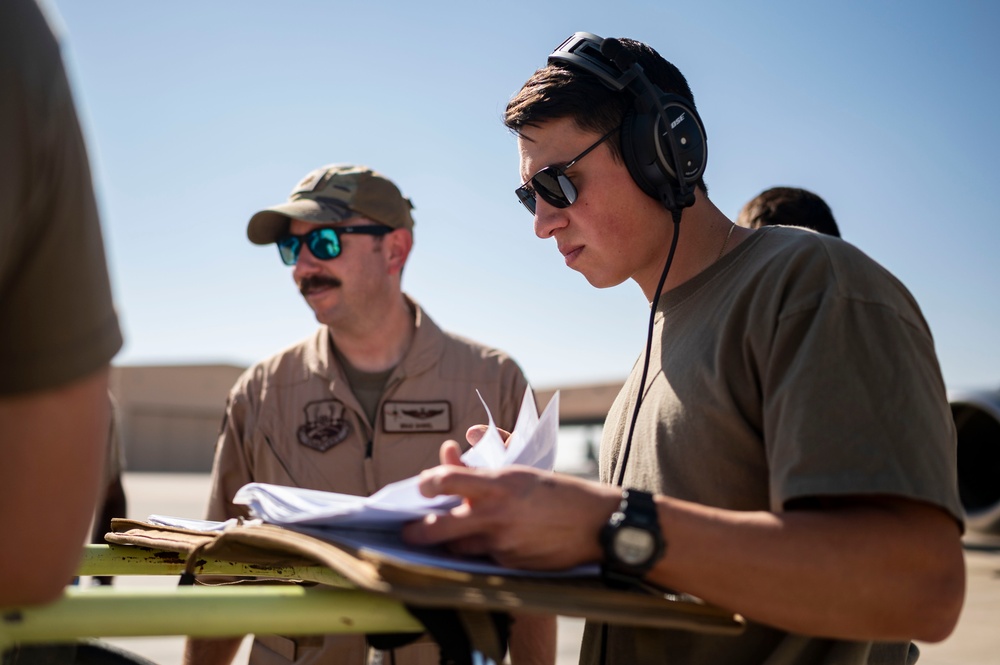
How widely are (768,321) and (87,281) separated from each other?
1.03 metres

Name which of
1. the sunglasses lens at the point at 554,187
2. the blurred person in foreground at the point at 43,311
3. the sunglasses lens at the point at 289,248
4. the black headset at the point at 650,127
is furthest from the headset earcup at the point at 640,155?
the sunglasses lens at the point at 289,248

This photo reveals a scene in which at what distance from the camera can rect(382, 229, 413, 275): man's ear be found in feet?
13.0

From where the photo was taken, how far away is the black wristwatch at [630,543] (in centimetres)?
111

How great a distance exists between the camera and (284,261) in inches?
155

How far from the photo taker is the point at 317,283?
3783 millimetres

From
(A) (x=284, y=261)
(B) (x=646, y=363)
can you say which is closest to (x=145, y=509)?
(A) (x=284, y=261)

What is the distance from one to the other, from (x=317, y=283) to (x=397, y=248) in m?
0.45

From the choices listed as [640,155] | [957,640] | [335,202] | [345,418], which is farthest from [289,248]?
[957,640]

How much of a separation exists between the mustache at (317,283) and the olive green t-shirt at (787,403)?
226cm

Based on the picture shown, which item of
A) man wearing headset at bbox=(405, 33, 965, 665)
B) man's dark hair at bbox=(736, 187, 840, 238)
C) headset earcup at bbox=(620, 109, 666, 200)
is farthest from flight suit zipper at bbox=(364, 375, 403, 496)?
headset earcup at bbox=(620, 109, 666, 200)

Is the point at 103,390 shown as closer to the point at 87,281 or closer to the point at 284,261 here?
the point at 87,281

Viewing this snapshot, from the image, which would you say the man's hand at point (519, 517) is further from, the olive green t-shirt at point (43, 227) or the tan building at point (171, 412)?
the tan building at point (171, 412)

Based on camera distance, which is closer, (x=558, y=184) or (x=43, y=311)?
(x=43, y=311)

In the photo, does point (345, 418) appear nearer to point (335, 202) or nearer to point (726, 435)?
point (335, 202)
